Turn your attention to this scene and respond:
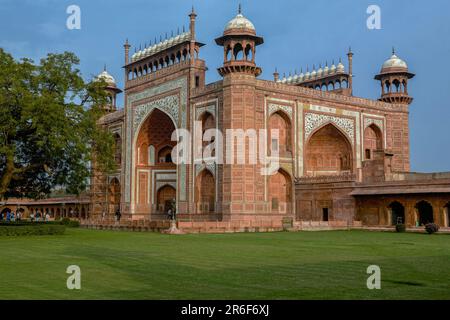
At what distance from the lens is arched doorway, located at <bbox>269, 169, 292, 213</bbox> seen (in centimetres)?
3466

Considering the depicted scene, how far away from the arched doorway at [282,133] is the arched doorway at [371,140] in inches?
287

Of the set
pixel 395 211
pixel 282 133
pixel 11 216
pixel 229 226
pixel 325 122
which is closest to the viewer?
pixel 229 226

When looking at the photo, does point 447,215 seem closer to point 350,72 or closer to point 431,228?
point 431,228

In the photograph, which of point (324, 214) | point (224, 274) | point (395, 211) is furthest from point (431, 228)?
point (224, 274)

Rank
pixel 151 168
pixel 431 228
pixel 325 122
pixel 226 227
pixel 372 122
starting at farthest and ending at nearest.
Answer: pixel 151 168 < pixel 372 122 < pixel 325 122 < pixel 226 227 < pixel 431 228

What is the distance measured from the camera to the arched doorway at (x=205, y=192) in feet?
114

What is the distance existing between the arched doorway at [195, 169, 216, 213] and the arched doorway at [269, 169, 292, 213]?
11.9 feet

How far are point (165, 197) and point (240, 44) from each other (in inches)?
609

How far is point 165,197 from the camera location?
4366cm

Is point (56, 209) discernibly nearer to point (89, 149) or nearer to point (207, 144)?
point (207, 144)

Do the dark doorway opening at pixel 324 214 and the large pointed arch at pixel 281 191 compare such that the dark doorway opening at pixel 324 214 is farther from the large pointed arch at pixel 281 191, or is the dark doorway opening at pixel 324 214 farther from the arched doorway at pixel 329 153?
the arched doorway at pixel 329 153

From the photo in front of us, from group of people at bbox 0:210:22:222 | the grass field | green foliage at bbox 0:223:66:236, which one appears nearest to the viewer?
the grass field

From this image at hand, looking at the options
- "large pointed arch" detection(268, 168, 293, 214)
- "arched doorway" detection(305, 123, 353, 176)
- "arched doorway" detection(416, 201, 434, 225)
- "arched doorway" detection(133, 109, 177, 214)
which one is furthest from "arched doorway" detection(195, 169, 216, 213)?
"arched doorway" detection(416, 201, 434, 225)

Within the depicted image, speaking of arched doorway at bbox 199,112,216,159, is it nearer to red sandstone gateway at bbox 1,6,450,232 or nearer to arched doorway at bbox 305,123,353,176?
red sandstone gateway at bbox 1,6,450,232
